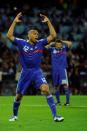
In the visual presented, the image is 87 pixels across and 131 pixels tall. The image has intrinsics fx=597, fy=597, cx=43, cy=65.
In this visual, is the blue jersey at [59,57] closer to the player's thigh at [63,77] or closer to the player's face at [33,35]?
the player's thigh at [63,77]

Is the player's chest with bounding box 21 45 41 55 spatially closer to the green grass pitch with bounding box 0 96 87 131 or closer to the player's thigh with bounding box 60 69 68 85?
the green grass pitch with bounding box 0 96 87 131

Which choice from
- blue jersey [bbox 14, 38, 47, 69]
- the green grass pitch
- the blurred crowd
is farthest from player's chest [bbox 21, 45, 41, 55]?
the blurred crowd

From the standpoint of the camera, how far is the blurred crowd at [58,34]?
88.5ft

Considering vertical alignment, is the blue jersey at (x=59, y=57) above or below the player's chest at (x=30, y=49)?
below

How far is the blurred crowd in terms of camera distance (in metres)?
27.0

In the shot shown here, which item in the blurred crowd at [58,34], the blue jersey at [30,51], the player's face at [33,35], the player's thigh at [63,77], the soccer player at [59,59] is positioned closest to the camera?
the player's face at [33,35]

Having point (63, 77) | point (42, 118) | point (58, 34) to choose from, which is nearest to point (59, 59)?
point (63, 77)

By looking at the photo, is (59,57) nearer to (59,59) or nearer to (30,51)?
(59,59)

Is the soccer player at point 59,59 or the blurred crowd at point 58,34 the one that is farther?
the blurred crowd at point 58,34

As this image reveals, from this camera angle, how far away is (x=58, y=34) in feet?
99.5

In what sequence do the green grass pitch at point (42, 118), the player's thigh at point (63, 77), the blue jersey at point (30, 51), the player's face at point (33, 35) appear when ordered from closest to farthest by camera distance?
1. the green grass pitch at point (42, 118)
2. the player's face at point (33, 35)
3. the blue jersey at point (30, 51)
4. the player's thigh at point (63, 77)

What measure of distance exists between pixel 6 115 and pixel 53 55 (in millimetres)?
5375

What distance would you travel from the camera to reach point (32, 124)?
539 inches

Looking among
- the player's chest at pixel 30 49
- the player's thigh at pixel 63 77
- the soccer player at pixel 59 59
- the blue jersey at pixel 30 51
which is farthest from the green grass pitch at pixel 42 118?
the player's chest at pixel 30 49
